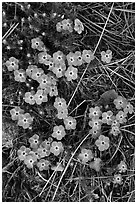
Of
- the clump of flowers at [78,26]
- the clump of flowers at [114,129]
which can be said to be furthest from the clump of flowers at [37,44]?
the clump of flowers at [114,129]

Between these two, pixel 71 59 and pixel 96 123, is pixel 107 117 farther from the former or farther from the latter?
pixel 71 59

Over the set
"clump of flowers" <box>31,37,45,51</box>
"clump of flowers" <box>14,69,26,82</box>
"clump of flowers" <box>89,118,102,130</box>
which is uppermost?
"clump of flowers" <box>31,37,45,51</box>

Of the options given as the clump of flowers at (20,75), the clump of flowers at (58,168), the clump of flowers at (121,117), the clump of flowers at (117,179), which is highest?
the clump of flowers at (20,75)

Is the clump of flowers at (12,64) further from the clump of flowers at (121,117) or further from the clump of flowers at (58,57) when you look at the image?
the clump of flowers at (121,117)

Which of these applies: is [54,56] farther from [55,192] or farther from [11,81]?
[55,192]

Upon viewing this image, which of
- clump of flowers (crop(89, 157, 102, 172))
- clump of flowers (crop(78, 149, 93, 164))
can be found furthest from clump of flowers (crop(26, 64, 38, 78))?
clump of flowers (crop(89, 157, 102, 172))

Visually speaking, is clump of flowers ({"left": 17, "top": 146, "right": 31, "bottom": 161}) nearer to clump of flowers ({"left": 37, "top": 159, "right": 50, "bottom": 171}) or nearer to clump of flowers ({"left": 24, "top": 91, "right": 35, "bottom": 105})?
clump of flowers ({"left": 37, "top": 159, "right": 50, "bottom": 171})
